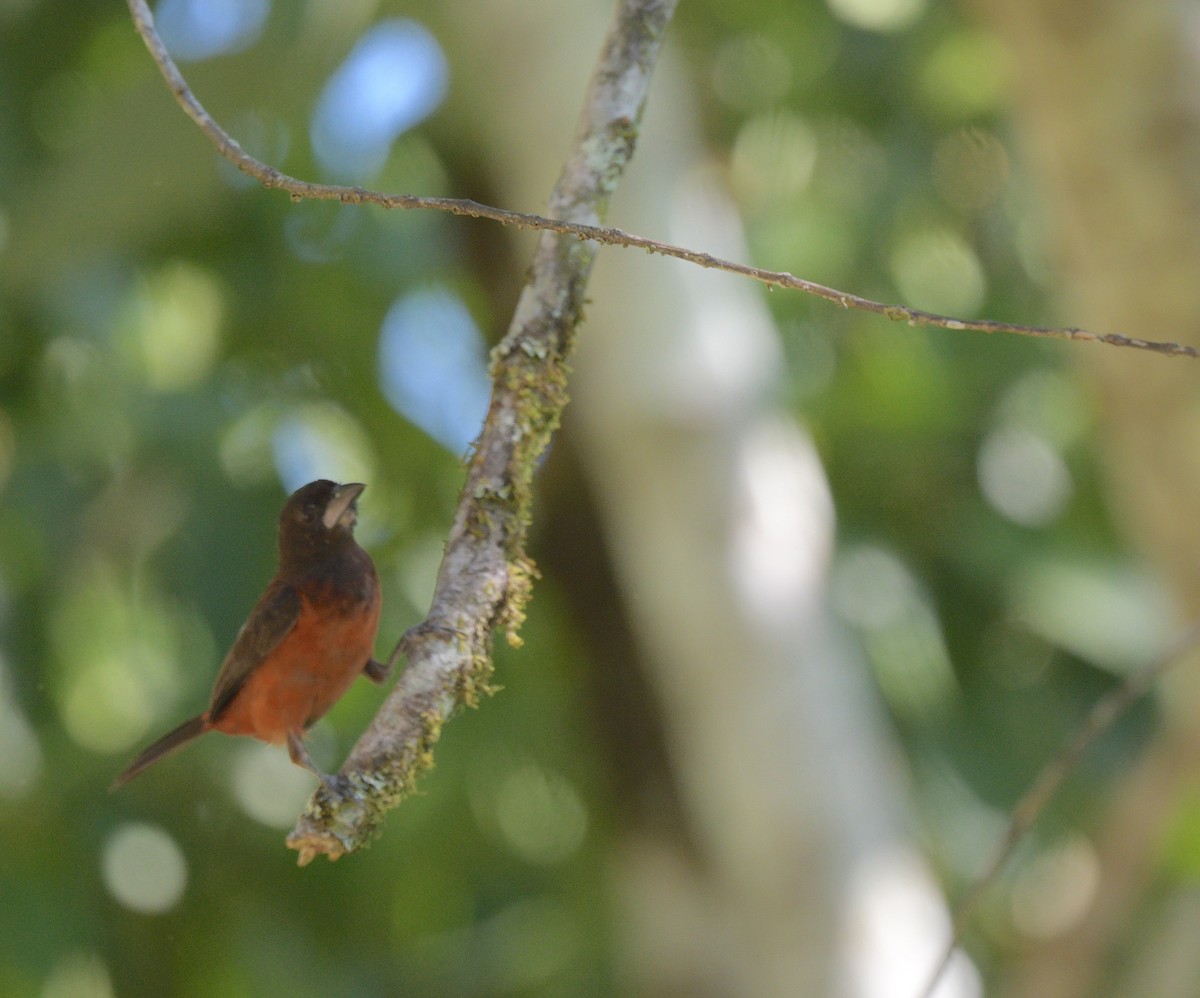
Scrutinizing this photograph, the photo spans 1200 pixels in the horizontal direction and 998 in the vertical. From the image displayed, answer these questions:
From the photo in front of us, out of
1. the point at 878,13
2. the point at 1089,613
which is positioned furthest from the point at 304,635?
the point at 878,13

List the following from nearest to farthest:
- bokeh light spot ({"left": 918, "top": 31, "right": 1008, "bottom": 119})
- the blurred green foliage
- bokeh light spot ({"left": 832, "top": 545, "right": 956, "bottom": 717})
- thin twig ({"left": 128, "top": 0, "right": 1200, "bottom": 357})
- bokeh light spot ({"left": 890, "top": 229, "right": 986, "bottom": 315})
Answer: thin twig ({"left": 128, "top": 0, "right": 1200, "bottom": 357}) → the blurred green foliage → bokeh light spot ({"left": 832, "top": 545, "right": 956, "bottom": 717}) → bokeh light spot ({"left": 890, "top": 229, "right": 986, "bottom": 315}) → bokeh light spot ({"left": 918, "top": 31, "right": 1008, "bottom": 119})

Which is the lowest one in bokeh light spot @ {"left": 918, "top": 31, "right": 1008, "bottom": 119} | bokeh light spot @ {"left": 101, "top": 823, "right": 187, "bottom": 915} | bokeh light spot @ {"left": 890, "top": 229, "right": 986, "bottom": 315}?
bokeh light spot @ {"left": 101, "top": 823, "right": 187, "bottom": 915}

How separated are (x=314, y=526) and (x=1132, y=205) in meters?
3.38

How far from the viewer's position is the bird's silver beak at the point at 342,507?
4312 mm

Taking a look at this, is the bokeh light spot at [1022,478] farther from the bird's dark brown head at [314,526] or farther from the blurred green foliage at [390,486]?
the bird's dark brown head at [314,526]

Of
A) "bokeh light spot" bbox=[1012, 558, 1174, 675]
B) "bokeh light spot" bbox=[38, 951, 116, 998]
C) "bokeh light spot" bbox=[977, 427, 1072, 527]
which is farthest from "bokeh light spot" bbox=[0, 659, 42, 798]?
"bokeh light spot" bbox=[977, 427, 1072, 527]

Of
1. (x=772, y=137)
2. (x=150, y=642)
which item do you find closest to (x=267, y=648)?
(x=150, y=642)

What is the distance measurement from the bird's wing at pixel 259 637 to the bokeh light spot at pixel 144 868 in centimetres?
304

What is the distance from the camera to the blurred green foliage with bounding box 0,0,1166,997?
718 cm

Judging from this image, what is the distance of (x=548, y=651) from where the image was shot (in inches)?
356

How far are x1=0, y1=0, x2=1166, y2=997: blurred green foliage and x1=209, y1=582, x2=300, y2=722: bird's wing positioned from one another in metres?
2.55

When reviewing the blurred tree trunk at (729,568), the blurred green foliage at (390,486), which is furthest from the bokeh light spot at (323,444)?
the blurred tree trunk at (729,568)

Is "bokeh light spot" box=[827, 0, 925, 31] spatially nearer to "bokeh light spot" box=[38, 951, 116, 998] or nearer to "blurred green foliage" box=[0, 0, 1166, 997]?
"blurred green foliage" box=[0, 0, 1166, 997]

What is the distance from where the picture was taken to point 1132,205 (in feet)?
18.8
